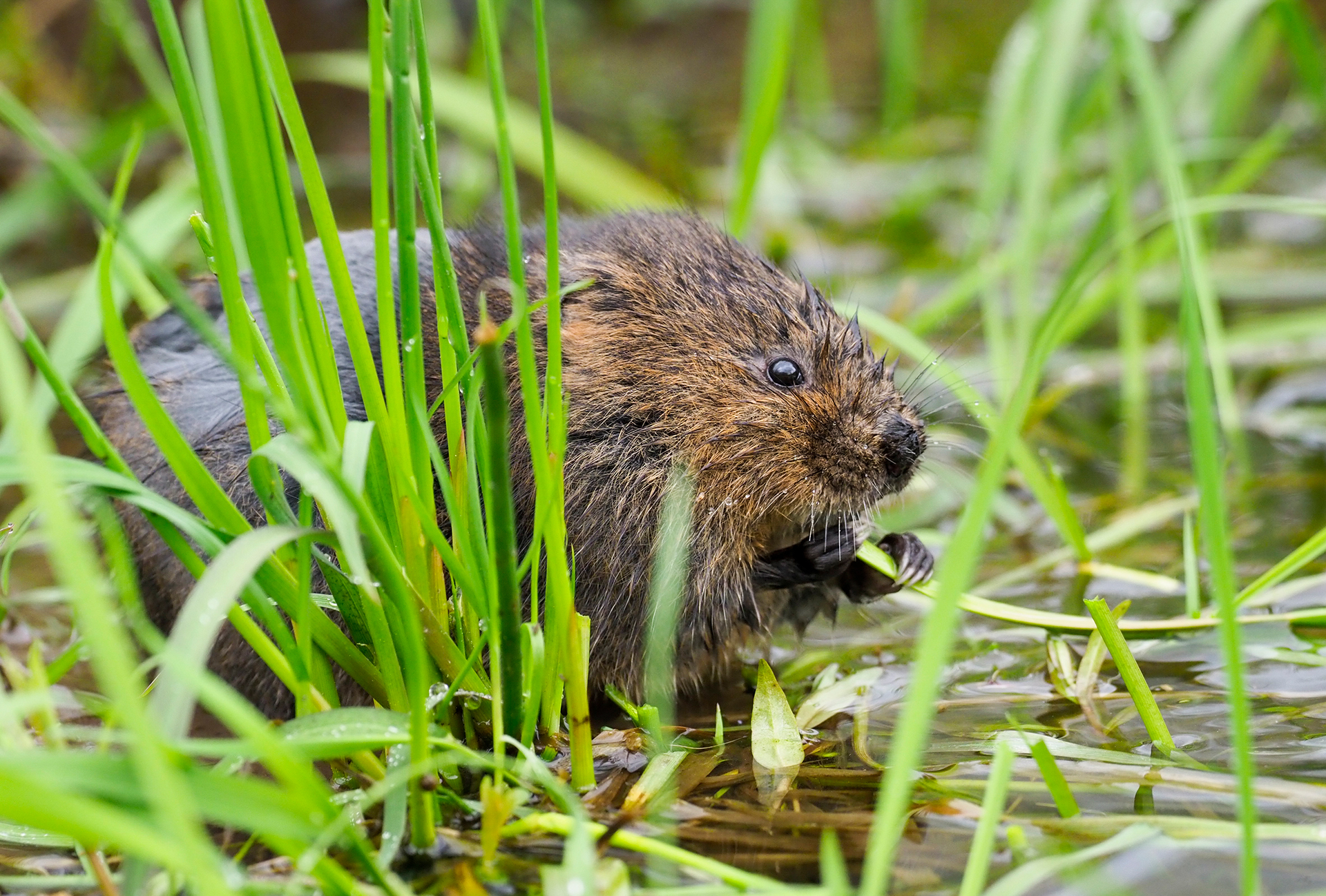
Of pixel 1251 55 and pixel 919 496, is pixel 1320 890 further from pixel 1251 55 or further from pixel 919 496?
pixel 1251 55

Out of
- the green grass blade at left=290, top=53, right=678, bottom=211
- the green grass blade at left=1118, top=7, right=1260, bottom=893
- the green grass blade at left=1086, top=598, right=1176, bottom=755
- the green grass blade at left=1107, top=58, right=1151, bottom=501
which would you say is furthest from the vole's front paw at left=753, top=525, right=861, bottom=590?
the green grass blade at left=290, top=53, right=678, bottom=211

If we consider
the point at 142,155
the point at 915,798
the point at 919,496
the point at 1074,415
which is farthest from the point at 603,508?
the point at 142,155

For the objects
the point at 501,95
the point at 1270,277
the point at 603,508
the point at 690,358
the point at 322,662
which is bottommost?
the point at 322,662

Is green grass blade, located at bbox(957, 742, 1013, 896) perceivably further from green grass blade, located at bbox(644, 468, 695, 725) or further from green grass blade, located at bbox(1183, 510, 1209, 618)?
green grass blade, located at bbox(1183, 510, 1209, 618)

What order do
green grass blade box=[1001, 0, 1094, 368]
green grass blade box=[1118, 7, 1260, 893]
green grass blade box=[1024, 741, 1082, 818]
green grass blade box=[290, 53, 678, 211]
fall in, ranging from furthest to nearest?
green grass blade box=[290, 53, 678, 211] → green grass blade box=[1001, 0, 1094, 368] → green grass blade box=[1024, 741, 1082, 818] → green grass blade box=[1118, 7, 1260, 893]

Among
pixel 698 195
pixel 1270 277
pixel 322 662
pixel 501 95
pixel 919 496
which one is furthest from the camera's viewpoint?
pixel 698 195

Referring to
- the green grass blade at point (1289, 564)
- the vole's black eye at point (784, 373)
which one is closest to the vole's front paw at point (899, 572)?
the vole's black eye at point (784, 373)
